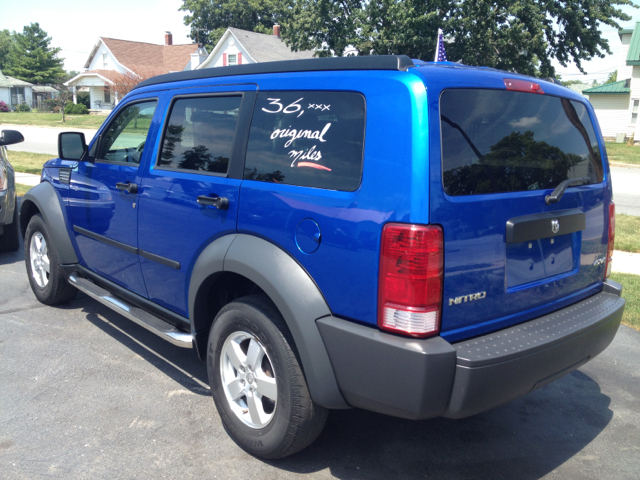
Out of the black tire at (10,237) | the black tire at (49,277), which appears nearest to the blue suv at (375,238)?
the black tire at (49,277)

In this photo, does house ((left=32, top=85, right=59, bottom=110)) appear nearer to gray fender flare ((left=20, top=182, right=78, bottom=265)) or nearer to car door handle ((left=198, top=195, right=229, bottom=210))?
gray fender flare ((left=20, top=182, right=78, bottom=265))

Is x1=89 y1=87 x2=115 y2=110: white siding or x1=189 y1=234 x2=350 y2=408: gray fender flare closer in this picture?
x1=189 y1=234 x2=350 y2=408: gray fender flare

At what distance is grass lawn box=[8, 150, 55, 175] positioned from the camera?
1445 cm

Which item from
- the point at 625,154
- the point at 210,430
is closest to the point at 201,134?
the point at 210,430

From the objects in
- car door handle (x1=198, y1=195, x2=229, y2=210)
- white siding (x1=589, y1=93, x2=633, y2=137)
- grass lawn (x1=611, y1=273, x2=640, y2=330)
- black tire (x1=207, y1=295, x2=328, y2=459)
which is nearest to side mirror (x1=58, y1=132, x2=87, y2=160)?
car door handle (x1=198, y1=195, x2=229, y2=210)

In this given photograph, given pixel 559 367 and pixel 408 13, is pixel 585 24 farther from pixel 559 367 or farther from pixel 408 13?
pixel 559 367

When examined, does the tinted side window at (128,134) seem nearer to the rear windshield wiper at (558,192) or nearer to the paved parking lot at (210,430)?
the paved parking lot at (210,430)

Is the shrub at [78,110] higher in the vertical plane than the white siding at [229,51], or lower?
lower

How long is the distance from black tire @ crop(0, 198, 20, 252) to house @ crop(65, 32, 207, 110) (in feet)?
158

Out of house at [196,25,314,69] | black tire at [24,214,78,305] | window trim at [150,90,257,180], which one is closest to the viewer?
window trim at [150,90,257,180]

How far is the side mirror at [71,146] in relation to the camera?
15.0 feet

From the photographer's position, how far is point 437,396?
2408mm

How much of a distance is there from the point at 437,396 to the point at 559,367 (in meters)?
0.79

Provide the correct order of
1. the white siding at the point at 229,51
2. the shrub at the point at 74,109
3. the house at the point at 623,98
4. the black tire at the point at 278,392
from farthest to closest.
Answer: the shrub at the point at 74,109 → the white siding at the point at 229,51 → the house at the point at 623,98 → the black tire at the point at 278,392
